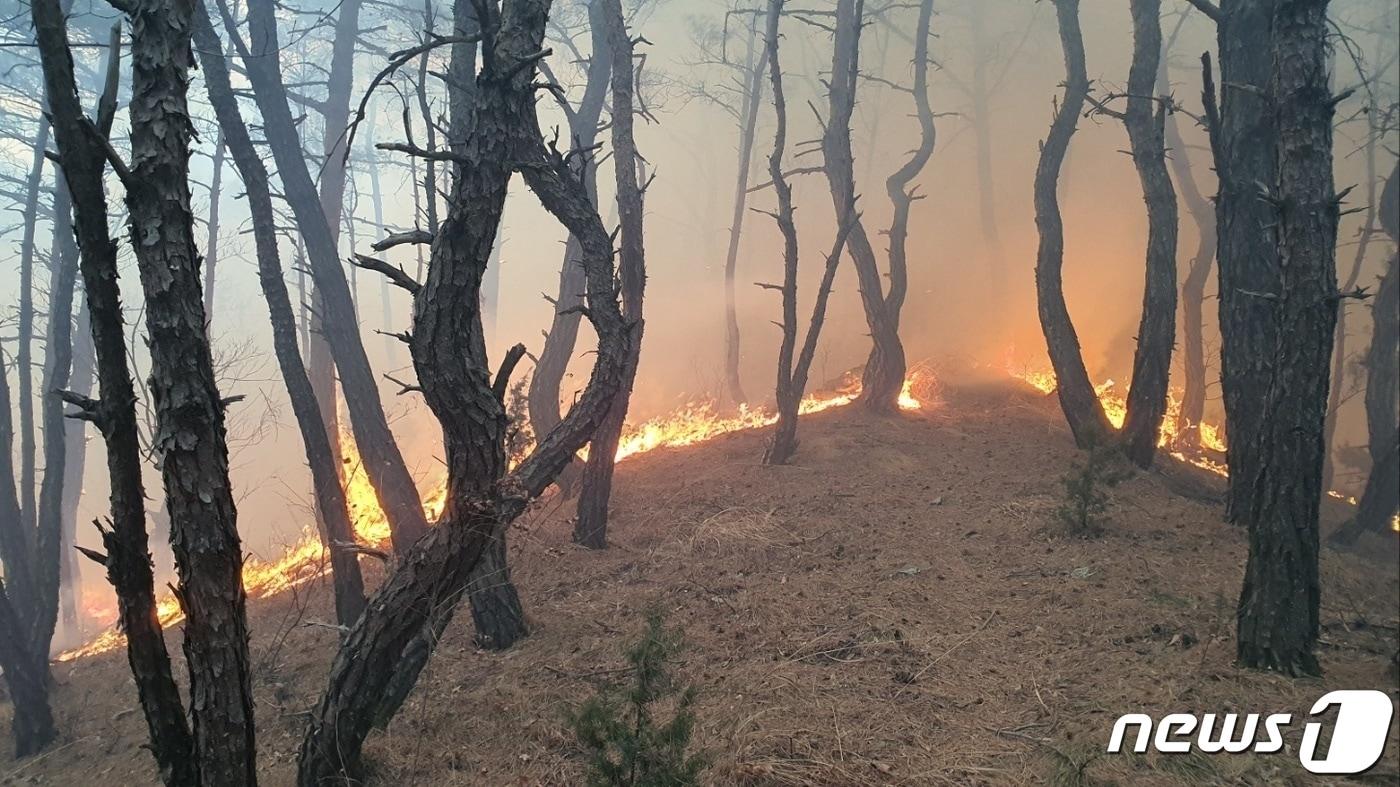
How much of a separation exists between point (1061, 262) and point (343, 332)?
8506mm

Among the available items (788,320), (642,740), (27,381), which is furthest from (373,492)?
(642,740)

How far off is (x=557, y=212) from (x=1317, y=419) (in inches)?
172

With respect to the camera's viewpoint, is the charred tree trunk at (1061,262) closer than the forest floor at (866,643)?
No

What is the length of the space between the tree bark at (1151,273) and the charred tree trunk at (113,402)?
29.3 feet

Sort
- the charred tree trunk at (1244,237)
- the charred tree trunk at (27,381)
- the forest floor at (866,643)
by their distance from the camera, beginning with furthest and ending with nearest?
the charred tree trunk at (27,381) → the charred tree trunk at (1244,237) → the forest floor at (866,643)

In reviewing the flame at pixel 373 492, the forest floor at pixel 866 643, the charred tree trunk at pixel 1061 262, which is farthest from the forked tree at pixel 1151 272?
the flame at pixel 373 492

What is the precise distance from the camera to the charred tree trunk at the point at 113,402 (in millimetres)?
2602

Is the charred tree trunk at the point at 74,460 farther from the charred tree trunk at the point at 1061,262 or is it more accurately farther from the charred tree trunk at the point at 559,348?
the charred tree trunk at the point at 1061,262

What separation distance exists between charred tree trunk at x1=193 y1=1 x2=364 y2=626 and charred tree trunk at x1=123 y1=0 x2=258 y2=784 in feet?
11.1

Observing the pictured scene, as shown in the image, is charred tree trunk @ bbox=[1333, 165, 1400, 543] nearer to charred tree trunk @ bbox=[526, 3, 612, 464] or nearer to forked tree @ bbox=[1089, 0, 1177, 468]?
forked tree @ bbox=[1089, 0, 1177, 468]

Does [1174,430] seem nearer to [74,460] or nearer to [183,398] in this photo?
[183,398]

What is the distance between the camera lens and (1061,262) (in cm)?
958

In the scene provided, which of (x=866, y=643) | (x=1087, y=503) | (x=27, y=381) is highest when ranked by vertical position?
(x=27, y=381)

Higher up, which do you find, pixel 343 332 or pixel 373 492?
pixel 343 332
